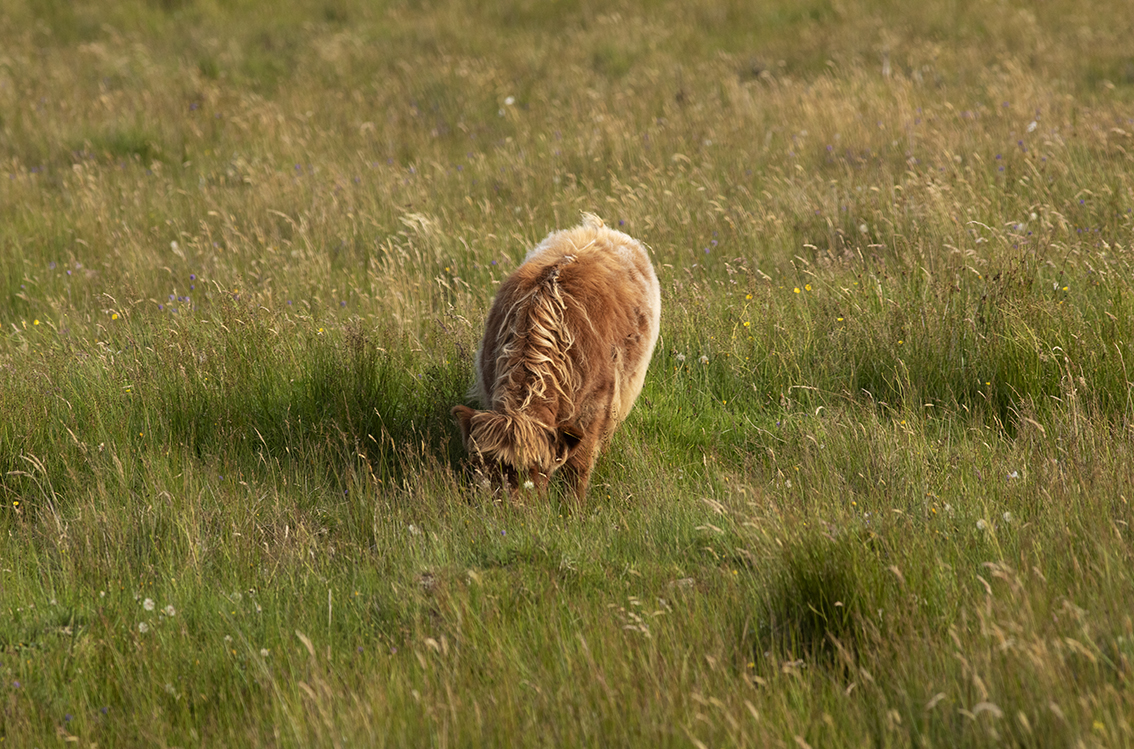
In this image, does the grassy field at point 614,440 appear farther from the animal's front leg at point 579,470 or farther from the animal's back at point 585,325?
the animal's back at point 585,325

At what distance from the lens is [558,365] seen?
441cm

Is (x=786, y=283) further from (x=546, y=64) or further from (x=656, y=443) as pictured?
(x=546, y=64)

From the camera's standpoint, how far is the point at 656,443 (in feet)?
17.0

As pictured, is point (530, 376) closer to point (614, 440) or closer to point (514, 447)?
point (514, 447)

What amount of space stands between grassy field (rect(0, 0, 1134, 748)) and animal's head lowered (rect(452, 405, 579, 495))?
0.70 feet

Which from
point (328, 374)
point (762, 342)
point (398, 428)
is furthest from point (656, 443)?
point (328, 374)

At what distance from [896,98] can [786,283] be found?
16.7ft

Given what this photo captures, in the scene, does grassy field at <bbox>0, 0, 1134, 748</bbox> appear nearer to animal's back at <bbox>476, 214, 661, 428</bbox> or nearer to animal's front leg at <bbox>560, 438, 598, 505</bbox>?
animal's front leg at <bbox>560, 438, 598, 505</bbox>

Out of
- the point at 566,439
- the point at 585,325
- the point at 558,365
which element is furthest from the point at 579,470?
the point at 585,325

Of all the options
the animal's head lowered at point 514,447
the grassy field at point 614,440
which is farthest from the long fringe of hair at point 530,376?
the grassy field at point 614,440

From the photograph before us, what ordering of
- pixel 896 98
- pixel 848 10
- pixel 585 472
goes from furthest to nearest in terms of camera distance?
pixel 848 10 → pixel 896 98 → pixel 585 472

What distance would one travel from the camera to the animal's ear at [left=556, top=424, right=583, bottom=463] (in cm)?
430

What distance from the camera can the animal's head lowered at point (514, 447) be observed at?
3.98m

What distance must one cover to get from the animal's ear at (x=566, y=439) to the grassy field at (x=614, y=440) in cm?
29
